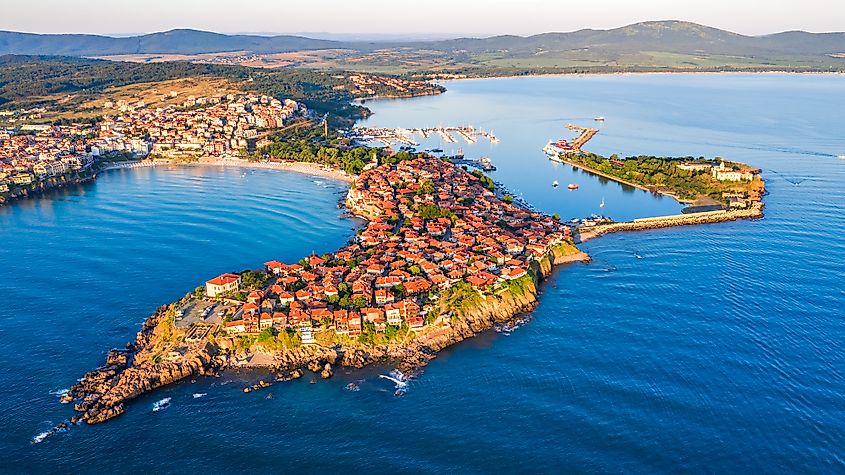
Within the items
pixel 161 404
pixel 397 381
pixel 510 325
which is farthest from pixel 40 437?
pixel 510 325

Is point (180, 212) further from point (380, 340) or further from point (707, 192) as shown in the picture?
point (707, 192)

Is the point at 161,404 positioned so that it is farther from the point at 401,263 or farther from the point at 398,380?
the point at 401,263

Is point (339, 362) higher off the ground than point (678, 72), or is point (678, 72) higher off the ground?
point (678, 72)

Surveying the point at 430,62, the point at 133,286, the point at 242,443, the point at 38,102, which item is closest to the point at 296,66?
the point at 430,62

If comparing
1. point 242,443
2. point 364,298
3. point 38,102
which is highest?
point 38,102

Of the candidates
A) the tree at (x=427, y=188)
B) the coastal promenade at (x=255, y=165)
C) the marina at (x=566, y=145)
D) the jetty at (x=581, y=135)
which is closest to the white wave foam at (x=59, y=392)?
the tree at (x=427, y=188)
